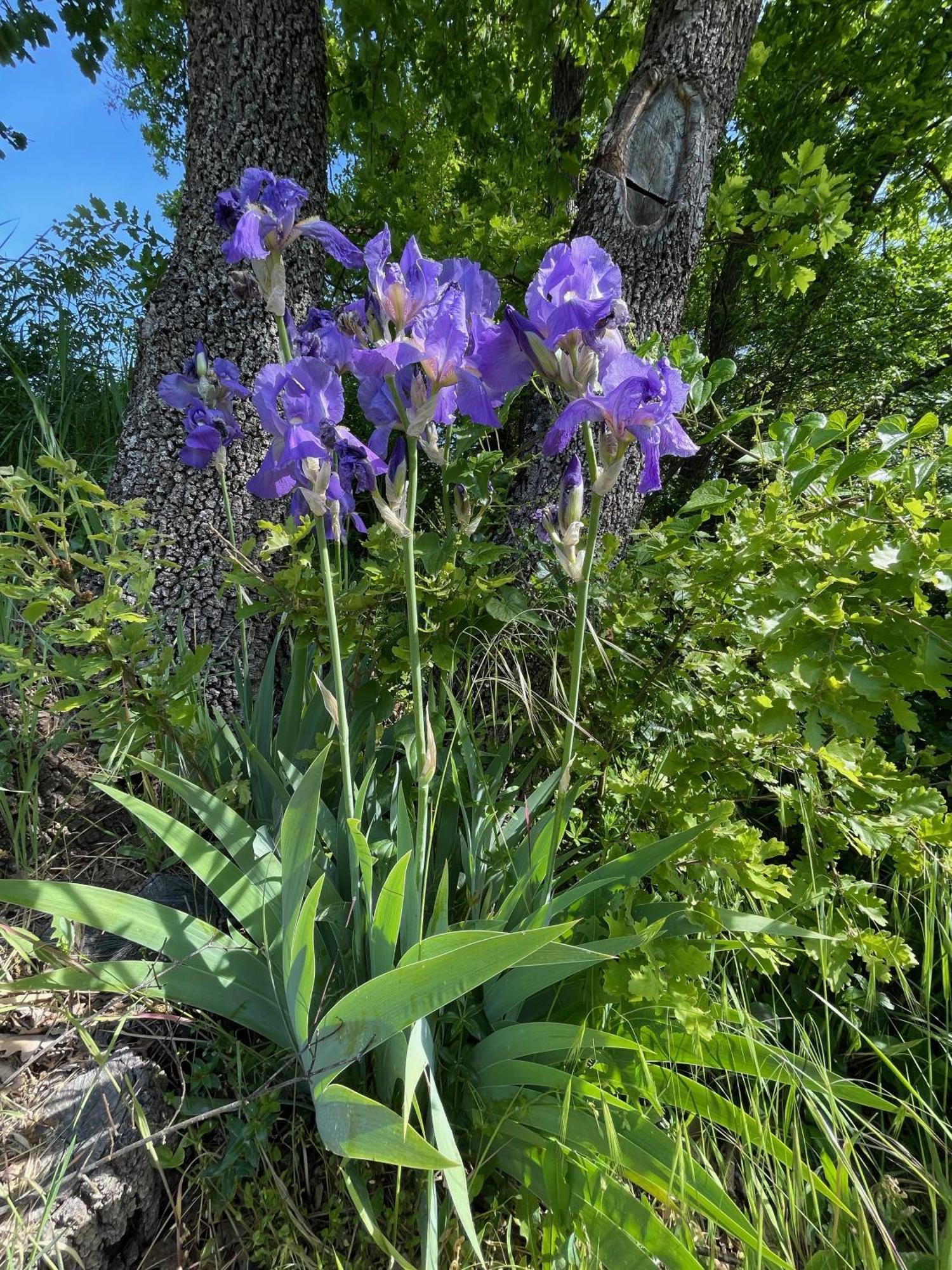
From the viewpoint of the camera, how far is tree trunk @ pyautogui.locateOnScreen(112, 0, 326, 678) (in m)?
2.38

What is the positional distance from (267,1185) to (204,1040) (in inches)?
11.0

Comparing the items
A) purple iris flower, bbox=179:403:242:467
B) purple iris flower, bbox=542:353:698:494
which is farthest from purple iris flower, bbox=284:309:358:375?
purple iris flower, bbox=179:403:242:467

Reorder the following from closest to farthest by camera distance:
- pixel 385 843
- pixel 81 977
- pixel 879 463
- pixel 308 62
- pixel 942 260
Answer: pixel 81 977, pixel 879 463, pixel 385 843, pixel 308 62, pixel 942 260

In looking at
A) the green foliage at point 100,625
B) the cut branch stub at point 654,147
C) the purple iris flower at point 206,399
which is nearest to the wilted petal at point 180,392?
the purple iris flower at point 206,399

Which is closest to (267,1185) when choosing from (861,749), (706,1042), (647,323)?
(706,1042)

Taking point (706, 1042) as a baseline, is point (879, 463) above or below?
above

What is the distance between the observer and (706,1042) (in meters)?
1.12

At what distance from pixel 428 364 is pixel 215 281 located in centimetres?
195

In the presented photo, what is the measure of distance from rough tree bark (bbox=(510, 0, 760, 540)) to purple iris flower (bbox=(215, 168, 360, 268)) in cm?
108

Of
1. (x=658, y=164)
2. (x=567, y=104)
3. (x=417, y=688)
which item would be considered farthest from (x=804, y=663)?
(x=567, y=104)

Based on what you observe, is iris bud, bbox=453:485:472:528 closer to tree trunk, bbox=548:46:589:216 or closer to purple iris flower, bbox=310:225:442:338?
purple iris flower, bbox=310:225:442:338

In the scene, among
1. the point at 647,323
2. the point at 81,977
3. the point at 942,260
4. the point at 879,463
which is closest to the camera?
the point at 81,977

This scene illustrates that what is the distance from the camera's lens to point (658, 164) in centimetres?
215

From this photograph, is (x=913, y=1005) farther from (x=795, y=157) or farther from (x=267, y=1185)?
(x=795, y=157)
